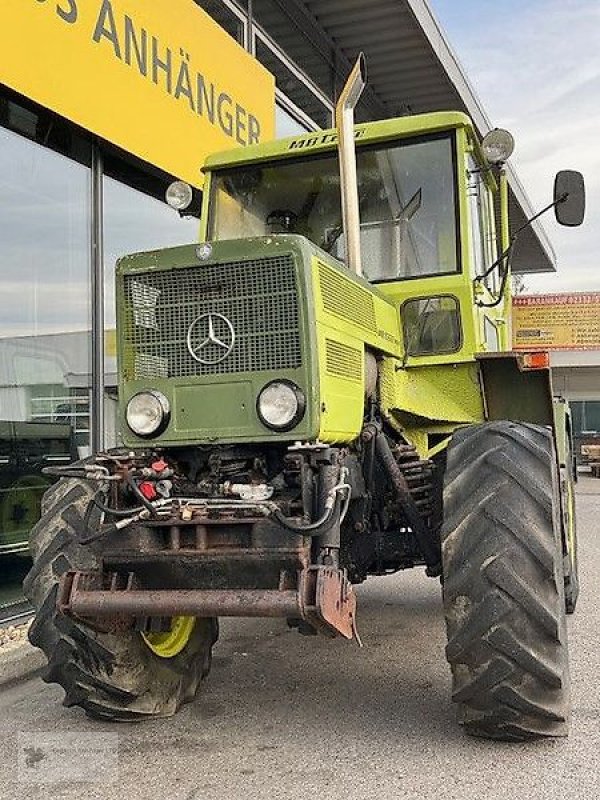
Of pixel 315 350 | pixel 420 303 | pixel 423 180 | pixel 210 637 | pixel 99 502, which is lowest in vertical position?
pixel 210 637

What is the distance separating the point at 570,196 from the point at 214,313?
85.1 inches

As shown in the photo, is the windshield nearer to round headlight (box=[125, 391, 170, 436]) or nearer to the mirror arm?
the mirror arm

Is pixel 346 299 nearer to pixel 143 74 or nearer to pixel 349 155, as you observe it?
pixel 349 155

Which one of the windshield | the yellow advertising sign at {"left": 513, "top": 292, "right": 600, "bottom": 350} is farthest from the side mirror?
the yellow advertising sign at {"left": 513, "top": 292, "right": 600, "bottom": 350}

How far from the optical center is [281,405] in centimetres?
385

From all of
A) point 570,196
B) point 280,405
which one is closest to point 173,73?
point 570,196

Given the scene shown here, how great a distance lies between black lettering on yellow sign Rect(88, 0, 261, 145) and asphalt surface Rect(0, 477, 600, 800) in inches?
167

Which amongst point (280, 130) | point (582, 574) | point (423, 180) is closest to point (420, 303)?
point (423, 180)

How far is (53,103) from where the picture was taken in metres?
6.03

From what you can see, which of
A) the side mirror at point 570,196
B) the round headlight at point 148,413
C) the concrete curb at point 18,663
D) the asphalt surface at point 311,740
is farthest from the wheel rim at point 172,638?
the side mirror at point 570,196

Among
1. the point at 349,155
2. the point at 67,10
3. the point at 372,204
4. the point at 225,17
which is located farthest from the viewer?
the point at 225,17

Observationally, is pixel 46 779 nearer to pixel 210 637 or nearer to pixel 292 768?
pixel 292 768

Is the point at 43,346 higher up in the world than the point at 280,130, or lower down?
lower down

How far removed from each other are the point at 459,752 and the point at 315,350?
1715mm
